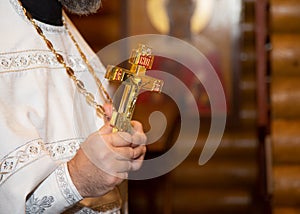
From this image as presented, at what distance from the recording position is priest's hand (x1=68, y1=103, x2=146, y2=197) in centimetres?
101

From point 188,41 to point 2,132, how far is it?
2.85 metres

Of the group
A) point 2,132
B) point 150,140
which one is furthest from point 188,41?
point 2,132

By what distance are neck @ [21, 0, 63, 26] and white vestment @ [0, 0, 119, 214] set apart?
0.02 meters

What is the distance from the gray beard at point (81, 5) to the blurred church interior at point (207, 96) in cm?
224

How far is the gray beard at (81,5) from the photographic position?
46.5 inches

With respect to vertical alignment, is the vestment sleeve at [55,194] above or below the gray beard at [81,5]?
below

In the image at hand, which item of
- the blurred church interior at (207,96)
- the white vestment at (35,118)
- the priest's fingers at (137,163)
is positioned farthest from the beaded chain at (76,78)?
the blurred church interior at (207,96)

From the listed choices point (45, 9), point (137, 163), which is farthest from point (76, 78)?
point (137, 163)

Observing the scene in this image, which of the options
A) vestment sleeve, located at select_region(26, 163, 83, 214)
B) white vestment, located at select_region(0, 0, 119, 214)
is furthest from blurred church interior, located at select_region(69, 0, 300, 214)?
vestment sleeve, located at select_region(26, 163, 83, 214)

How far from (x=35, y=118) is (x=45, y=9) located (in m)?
0.23

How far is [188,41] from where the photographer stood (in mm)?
3809

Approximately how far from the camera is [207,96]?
3.72 metres

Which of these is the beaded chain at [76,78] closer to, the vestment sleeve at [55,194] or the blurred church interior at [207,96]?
the vestment sleeve at [55,194]

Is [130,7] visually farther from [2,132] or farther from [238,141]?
[2,132]
